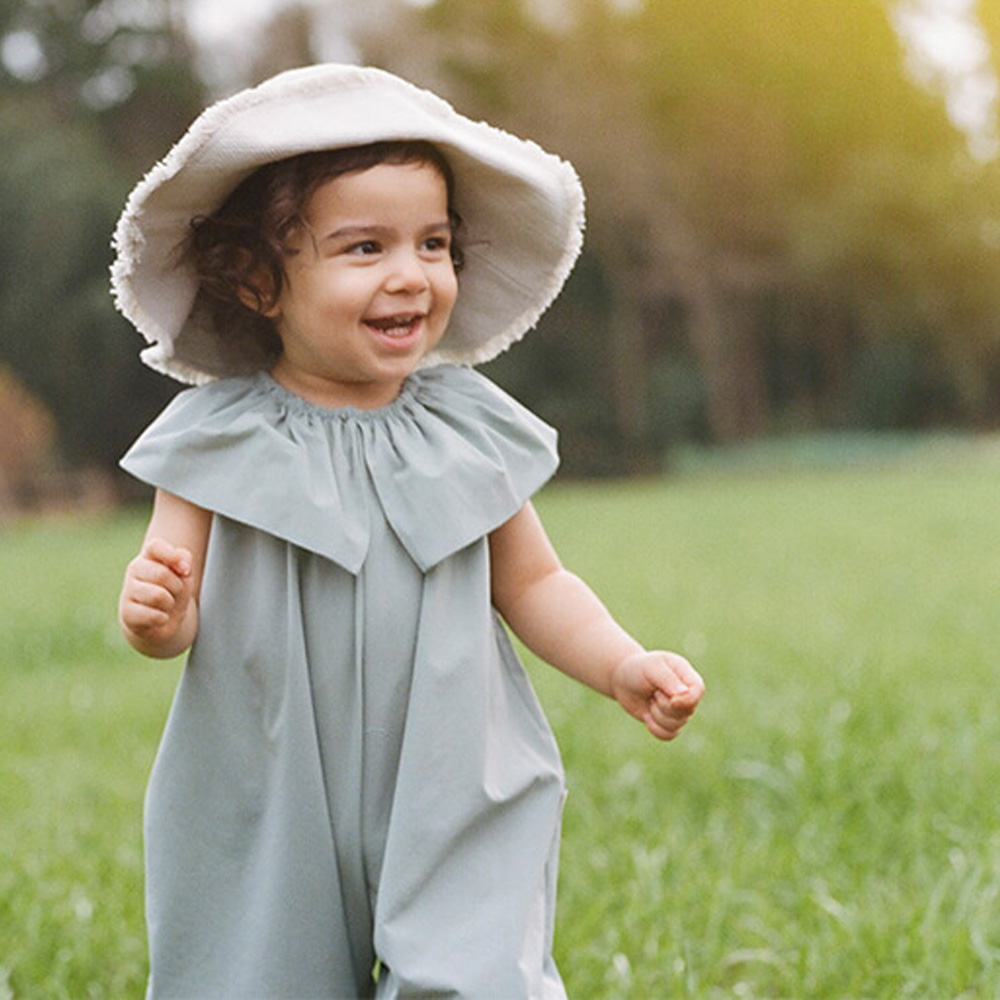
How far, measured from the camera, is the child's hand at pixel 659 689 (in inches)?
80.4

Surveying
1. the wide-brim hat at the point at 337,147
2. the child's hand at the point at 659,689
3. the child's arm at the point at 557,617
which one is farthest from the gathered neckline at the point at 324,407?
the child's hand at the point at 659,689

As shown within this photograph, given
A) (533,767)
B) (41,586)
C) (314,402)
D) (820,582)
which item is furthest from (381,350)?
(41,586)

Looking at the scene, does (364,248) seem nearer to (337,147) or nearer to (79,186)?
(337,147)

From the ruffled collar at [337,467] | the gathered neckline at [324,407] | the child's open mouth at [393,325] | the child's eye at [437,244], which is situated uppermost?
the child's eye at [437,244]

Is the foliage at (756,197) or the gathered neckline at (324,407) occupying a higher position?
the gathered neckline at (324,407)

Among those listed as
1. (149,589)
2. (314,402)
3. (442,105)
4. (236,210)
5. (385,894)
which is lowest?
(385,894)

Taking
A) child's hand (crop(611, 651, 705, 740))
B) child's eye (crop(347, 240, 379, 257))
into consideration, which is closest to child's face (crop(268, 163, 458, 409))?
child's eye (crop(347, 240, 379, 257))

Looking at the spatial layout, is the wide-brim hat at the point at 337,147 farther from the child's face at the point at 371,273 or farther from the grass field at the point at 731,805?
the grass field at the point at 731,805

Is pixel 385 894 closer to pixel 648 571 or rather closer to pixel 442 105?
pixel 442 105

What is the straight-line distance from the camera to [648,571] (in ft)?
32.4

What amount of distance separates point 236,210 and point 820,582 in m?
6.84

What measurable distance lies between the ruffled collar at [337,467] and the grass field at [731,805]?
101 centimetres

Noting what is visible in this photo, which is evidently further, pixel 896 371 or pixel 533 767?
pixel 896 371

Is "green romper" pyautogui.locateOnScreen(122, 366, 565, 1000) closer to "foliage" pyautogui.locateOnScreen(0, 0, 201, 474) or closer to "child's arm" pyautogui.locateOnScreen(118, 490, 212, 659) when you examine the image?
"child's arm" pyautogui.locateOnScreen(118, 490, 212, 659)
